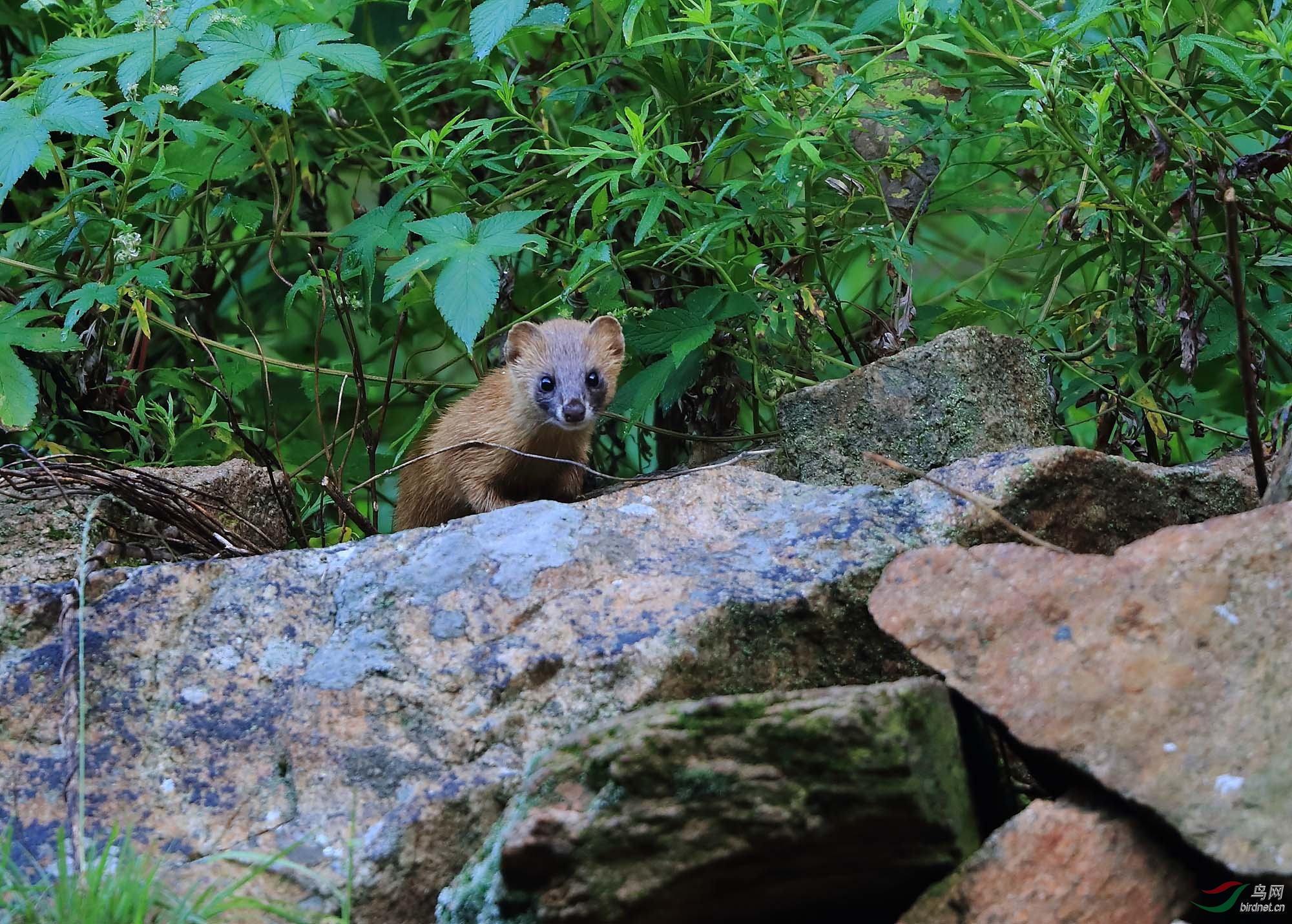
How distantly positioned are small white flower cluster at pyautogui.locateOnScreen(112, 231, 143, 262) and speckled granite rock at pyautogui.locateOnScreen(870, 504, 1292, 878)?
8.54 feet

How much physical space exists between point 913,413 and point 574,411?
127 cm

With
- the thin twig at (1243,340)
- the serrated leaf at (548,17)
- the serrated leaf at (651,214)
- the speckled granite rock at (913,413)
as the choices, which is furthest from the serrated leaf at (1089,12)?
the serrated leaf at (548,17)

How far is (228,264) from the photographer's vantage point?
5805 mm

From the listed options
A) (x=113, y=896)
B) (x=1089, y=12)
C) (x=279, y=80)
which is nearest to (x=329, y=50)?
Result: (x=279, y=80)

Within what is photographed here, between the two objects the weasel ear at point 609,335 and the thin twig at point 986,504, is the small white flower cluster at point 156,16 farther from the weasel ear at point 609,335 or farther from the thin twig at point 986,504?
the thin twig at point 986,504

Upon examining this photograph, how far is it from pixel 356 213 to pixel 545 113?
0.81 metres

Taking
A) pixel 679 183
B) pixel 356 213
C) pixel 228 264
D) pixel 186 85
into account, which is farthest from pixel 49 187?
pixel 679 183

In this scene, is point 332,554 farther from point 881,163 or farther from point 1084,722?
point 881,163

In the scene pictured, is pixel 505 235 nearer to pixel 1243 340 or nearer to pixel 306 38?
pixel 306 38

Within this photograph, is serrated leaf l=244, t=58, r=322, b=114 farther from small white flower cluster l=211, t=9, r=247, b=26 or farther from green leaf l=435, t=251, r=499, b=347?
green leaf l=435, t=251, r=499, b=347

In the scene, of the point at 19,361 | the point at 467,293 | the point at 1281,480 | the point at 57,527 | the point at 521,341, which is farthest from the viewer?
the point at 521,341

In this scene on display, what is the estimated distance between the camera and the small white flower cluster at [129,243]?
148 inches

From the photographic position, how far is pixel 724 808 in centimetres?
196

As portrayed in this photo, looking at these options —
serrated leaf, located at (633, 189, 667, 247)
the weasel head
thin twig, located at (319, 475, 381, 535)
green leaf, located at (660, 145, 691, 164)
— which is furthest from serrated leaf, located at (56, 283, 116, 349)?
green leaf, located at (660, 145, 691, 164)
